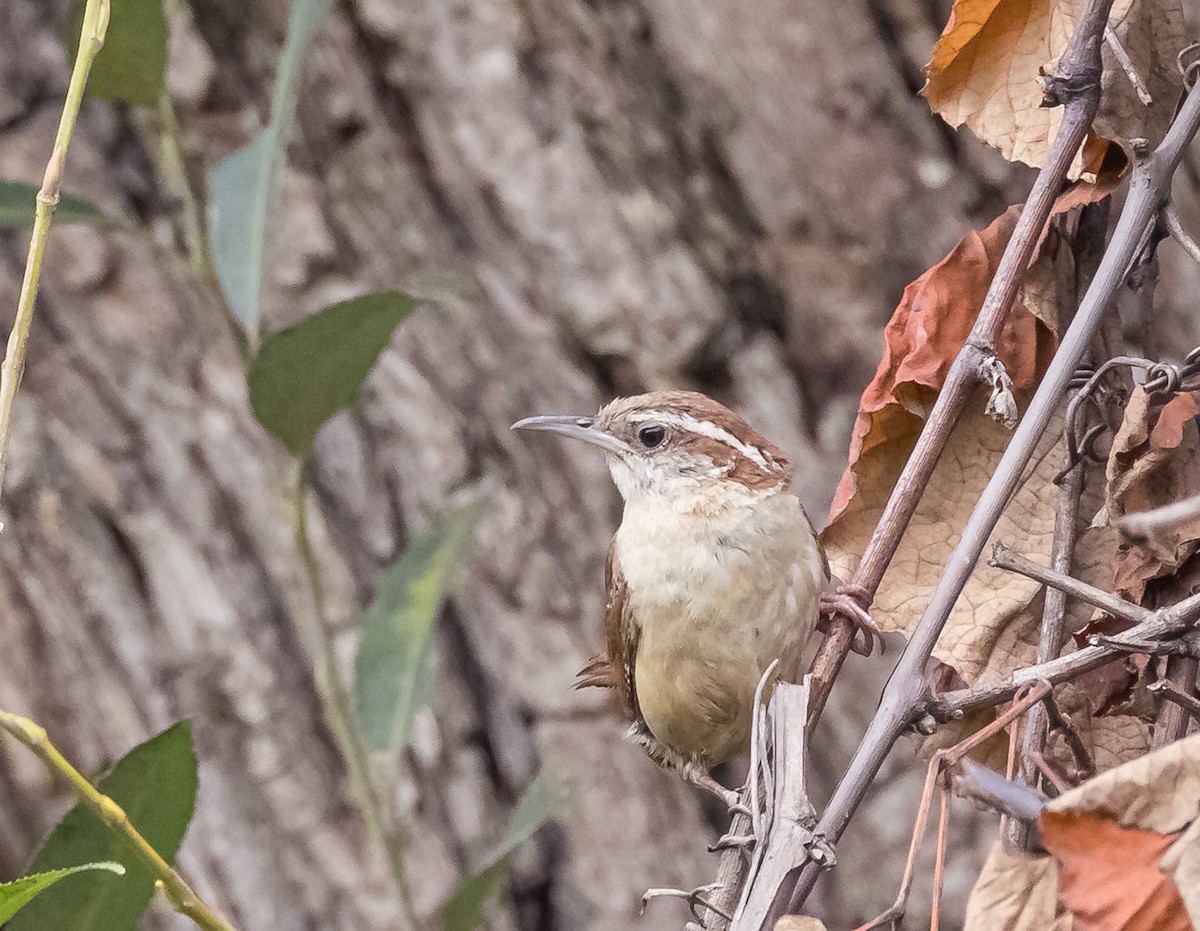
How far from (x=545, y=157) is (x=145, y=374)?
1.12 m

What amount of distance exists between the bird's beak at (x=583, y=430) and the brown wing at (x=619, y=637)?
0.75 ft

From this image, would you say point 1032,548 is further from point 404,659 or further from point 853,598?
point 404,659

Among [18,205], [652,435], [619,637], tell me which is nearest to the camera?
[18,205]

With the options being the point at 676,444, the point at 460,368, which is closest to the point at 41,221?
the point at 676,444

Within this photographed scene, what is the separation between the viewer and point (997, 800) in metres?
0.98

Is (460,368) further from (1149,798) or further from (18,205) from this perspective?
(1149,798)

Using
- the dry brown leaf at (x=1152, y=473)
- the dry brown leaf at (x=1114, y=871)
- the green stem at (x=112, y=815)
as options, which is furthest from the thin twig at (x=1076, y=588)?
the green stem at (x=112, y=815)

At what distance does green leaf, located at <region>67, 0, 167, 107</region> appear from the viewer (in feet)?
5.74

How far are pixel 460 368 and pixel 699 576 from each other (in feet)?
4.13

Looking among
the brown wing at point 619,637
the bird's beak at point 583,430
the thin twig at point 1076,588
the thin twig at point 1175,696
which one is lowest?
the brown wing at point 619,637

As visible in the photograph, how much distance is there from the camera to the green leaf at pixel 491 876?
1.92m

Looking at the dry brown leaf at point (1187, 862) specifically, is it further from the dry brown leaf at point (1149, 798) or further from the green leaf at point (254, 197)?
the green leaf at point (254, 197)

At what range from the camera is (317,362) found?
1.75m

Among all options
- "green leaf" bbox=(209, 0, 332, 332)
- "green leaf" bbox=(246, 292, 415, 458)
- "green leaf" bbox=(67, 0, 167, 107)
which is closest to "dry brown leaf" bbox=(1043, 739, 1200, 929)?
"green leaf" bbox=(246, 292, 415, 458)
